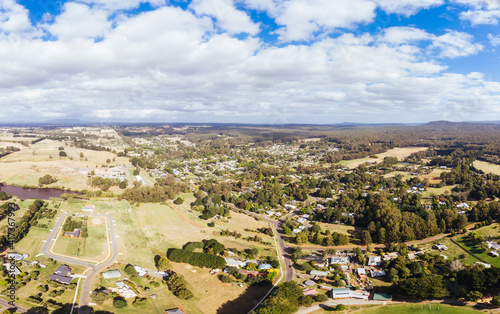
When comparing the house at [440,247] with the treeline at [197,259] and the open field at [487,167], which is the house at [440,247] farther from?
the open field at [487,167]

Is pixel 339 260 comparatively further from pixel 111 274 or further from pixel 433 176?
pixel 433 176

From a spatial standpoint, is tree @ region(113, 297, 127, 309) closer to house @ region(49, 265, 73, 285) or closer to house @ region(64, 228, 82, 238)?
house @ region(49, 265, 73, 285)

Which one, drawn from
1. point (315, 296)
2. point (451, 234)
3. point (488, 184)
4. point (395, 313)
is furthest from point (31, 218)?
point (488, 184)

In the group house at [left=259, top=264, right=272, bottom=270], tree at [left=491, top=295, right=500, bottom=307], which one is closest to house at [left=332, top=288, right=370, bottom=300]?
house at [left=259, top=264, right=272, bottom=270]

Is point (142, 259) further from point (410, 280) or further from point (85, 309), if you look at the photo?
point (410, 280)

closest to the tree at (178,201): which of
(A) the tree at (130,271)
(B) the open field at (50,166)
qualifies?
(B) the open field at (50,166)

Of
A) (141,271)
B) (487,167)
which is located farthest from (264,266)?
(487,167)
